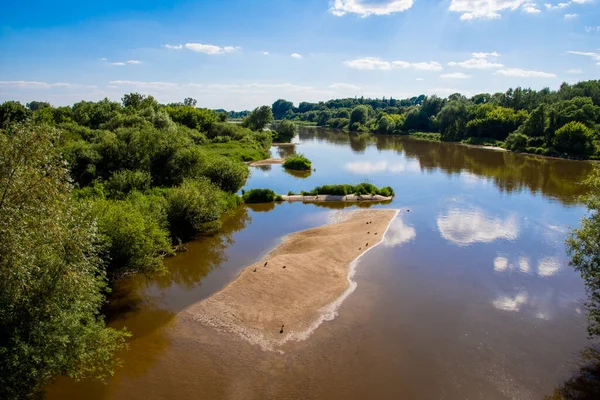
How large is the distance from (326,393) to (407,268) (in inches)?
536

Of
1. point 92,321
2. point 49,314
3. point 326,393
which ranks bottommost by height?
point 326,393

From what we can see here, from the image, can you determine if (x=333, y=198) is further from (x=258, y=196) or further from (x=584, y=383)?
(x=584, y=383)

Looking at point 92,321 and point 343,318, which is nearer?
point 92,321

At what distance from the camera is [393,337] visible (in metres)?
19.5

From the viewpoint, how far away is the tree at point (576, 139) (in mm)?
79875

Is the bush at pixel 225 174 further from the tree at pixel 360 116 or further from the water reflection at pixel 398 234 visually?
the tree at pixel 360 116

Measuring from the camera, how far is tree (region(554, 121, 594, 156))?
262 ft

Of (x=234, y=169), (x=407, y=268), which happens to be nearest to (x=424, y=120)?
(x=234, y=169)

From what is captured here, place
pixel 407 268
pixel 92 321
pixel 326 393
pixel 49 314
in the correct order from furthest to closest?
pixel 407 268 → pixel 326 393 → pixel 92 321 → pixel 49 314

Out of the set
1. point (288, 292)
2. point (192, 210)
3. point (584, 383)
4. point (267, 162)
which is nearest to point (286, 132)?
point (267, 162)

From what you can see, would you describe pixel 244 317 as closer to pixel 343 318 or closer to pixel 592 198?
pixel 343 318

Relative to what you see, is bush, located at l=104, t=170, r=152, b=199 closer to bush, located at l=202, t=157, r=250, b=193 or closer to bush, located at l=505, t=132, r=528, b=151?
bush, located at l=202, t=157, r=250, b=193

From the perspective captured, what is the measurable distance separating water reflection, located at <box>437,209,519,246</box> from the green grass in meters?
38.9

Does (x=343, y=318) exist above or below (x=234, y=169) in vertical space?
below
